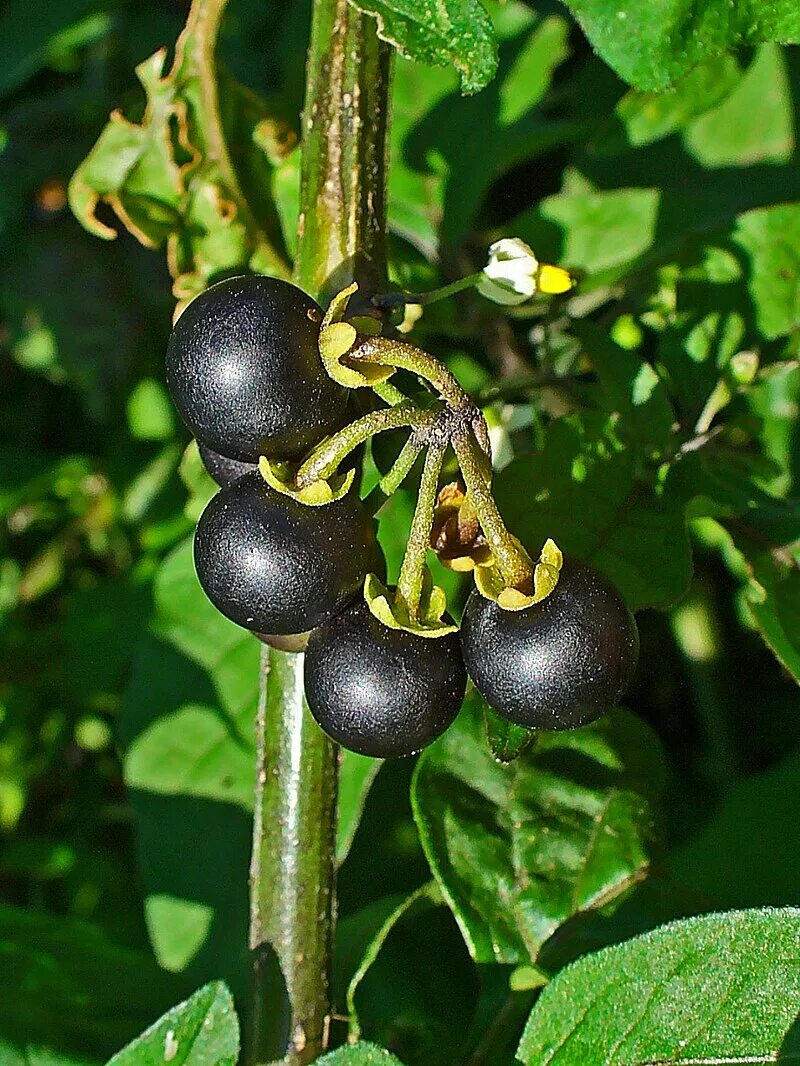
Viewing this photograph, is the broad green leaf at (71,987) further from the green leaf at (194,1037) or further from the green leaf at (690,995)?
the green leaf at (690,995)

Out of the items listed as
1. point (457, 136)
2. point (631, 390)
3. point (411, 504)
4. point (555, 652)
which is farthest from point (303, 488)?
point (457, 136)

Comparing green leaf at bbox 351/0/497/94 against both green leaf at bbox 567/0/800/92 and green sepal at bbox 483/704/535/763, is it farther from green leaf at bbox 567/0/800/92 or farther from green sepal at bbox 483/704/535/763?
green sepal at bbox 483/704/535/763

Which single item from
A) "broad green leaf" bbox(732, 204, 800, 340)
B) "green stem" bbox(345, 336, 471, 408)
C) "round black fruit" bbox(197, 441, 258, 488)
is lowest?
"broad green leaf" bbox(732, 204, 800, 340)

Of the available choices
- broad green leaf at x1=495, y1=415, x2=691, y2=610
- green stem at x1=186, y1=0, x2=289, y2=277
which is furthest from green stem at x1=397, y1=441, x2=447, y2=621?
green stem at x1=186, y1=0, x2=289, y2=277

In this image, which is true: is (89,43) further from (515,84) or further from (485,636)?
(485,636)

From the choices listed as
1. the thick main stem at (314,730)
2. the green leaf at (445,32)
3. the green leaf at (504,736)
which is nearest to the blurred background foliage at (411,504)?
the thick main stem at (314,730)
